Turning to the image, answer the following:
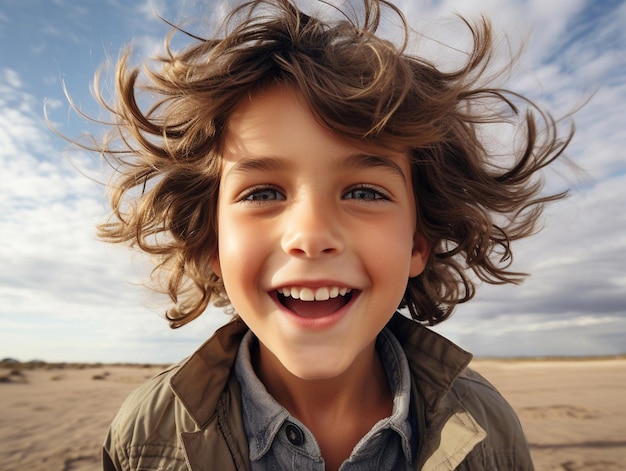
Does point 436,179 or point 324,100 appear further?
point 436,179

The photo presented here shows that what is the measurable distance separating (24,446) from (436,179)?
4.05 m

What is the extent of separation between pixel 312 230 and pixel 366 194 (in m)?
0.36

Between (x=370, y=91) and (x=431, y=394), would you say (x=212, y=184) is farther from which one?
(x=431, y=394)

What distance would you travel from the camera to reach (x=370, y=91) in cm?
210

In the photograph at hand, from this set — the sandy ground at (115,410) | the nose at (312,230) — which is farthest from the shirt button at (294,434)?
the sandy ground at (115,410)

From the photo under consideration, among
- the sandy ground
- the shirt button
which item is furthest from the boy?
the sandy ground

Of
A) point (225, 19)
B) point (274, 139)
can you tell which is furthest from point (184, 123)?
point (274, 139)

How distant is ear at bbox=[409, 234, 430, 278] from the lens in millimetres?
2523

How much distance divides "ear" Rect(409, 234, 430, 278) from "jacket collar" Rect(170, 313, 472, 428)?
0.28 metres

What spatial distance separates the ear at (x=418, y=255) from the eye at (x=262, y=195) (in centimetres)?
88

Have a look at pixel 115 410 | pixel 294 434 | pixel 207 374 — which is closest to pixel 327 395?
pixel 294 434

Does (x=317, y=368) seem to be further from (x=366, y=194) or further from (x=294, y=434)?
(x=366, y=194)

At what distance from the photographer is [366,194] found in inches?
79.7

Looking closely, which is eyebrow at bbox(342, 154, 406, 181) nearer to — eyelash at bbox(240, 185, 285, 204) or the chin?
eyelash at bbox(240, 185, 285, 204)
